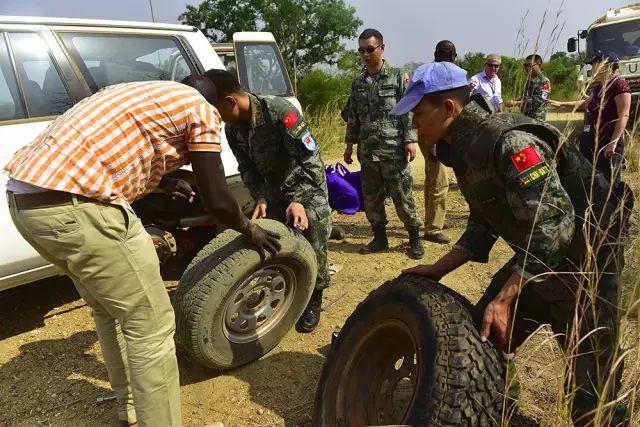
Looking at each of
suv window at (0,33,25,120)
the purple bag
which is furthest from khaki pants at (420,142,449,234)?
suv window at (0,33,25,120)

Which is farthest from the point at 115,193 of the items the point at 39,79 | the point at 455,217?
the point at 455,217

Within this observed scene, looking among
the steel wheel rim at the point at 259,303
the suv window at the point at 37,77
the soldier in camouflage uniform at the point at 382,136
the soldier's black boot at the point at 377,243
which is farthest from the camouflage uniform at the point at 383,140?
the suv window at the point at 37,77

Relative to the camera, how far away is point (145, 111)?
1982 millimetres

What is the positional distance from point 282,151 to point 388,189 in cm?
169

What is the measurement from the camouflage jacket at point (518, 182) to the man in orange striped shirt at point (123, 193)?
3.31 feet

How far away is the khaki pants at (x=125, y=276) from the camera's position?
6.29ft

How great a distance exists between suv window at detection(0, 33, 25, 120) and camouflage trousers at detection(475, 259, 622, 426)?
9.60 feet

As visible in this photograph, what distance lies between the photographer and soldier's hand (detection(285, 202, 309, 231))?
314 centimetres

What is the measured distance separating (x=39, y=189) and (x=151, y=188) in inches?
19.2

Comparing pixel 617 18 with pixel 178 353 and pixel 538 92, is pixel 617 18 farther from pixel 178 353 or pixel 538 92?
pixel 178 353

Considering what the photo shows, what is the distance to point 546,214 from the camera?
1753 mm

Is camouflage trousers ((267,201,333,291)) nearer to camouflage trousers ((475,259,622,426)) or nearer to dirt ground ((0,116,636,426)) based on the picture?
dirt ground ((0,116,636,426))

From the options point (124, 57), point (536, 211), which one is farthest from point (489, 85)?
point (536, 211)

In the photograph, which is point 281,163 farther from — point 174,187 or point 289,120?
point 174,187
